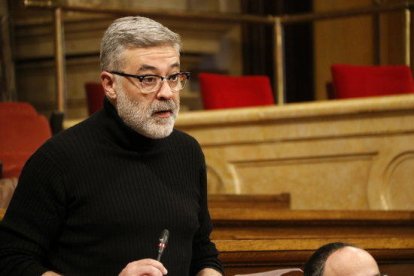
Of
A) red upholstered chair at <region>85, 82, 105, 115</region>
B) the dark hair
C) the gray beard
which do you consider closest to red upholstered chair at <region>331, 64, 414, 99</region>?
red upholstered chair at <region>85, 82, 105, 115</region>

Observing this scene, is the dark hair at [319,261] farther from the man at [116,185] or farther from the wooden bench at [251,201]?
the wooden bench at [251,201]

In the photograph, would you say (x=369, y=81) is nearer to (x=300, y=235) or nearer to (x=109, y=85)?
(x=300, y=235)

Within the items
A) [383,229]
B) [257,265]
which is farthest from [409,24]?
[257,265]

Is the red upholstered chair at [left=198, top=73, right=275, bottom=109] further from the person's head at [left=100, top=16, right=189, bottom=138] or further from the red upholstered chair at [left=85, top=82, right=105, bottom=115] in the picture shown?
the person's head at [left=100, top=16, right=189, bottom=138]

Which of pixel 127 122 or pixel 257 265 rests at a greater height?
pixel 127 122

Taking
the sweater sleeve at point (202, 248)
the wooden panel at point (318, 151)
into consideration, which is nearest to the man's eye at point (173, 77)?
the sweater sleeve at point (202, 248)

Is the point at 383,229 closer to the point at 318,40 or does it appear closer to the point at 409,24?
the point at 409,24

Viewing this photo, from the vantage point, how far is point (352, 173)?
8.49ft

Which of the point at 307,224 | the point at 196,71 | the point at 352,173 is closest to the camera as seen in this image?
the point at 307,224

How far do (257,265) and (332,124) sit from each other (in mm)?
1100

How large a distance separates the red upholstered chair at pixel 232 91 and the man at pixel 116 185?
63.2 inches

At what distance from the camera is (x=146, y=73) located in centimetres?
118

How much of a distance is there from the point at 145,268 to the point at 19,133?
49.4 inches

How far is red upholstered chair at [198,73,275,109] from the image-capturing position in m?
2.84
